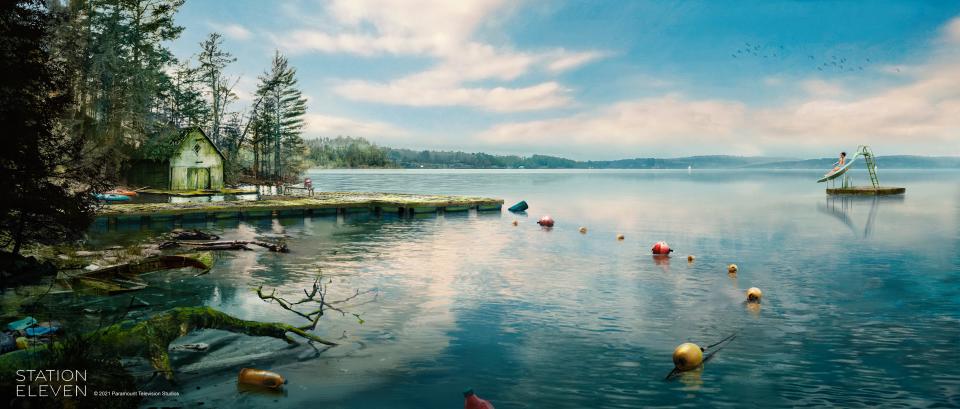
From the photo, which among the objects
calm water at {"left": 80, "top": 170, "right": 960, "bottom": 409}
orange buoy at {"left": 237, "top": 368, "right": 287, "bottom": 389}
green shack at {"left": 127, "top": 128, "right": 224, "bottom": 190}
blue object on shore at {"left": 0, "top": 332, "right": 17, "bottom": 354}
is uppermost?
green shack at {"left": 127, "top": 128, "right": 224, "bottom": 190}

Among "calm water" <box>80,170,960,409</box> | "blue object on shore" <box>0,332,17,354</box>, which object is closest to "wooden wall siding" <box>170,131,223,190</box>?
"calm water" <box>80,170,960,409</box>

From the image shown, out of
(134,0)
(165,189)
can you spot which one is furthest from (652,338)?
(134,0)

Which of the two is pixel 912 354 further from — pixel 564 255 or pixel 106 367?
pixel 564 255

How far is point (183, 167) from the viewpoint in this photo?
5716 cm

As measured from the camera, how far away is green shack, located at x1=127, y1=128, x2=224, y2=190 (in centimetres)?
5644

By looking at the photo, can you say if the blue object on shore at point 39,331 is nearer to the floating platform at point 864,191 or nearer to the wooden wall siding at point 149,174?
the wooden wall siding at point 149,174

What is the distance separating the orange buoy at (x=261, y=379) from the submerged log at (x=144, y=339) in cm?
87

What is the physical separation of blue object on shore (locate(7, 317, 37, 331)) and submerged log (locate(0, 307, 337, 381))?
127 inches

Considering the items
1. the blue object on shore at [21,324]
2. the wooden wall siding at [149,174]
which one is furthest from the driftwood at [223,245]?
the wooden wall siding at [149,174]

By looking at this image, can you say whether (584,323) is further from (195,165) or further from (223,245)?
(195,165)

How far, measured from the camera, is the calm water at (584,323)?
11.0 m

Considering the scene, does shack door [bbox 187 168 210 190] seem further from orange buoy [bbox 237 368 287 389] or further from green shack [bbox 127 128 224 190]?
orange buoy [bbox 237 368 287 389]

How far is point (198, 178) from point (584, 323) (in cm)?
5321

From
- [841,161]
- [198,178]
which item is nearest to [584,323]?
[198,178]
